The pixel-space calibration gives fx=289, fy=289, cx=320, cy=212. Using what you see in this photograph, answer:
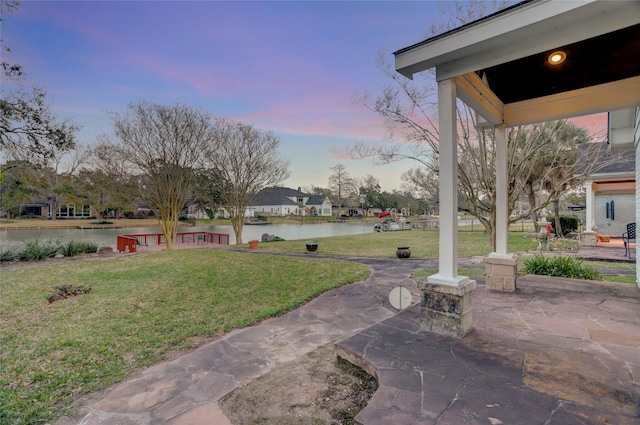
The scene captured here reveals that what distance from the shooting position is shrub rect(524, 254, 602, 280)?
207 inches

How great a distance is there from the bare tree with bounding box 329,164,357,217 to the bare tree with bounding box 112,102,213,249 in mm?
37596

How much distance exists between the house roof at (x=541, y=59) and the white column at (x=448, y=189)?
363mm

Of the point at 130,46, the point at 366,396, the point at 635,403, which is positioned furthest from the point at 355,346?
the point at 130,46

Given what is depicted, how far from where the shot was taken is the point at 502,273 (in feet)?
14.8

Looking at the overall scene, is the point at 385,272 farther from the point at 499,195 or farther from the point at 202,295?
the point at 202,295

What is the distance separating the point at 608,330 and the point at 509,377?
1.75m

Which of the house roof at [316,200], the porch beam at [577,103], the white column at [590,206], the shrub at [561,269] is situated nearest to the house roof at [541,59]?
the porch beam at [577,103]

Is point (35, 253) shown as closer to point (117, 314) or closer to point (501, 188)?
point (117, 314)

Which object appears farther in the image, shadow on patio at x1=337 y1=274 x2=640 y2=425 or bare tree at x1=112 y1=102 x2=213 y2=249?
bare tree at x1=112 y1=102 x2=213 y2=249

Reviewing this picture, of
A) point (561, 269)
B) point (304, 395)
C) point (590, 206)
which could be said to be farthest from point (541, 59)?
point (590, 206)

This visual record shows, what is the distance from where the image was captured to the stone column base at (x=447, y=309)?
2.80 m

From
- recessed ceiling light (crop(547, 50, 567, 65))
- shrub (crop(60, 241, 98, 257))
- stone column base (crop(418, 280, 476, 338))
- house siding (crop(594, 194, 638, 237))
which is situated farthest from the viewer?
house siding (crop(594, 194, 638, 237))

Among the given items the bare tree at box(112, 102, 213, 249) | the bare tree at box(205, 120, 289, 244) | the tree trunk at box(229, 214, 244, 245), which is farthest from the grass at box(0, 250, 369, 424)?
the tree trunk at box(229, 214, 244, 245)

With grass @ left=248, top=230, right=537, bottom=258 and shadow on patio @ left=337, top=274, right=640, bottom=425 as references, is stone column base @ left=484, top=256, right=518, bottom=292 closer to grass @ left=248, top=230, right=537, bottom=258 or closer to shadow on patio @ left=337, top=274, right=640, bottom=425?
shadow on patio @ left=337, top=274, right=640, bottom=425
